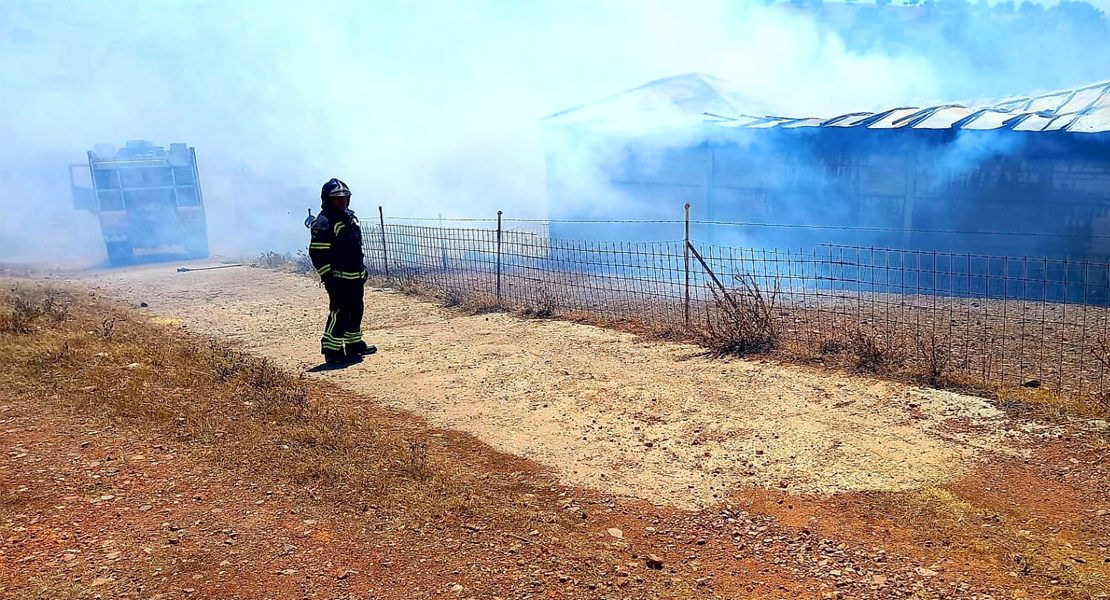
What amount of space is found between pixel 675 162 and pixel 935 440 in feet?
43.6

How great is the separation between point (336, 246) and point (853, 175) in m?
10.3

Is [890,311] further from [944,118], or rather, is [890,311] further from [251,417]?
[251,417]

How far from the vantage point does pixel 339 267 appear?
724 centimetres

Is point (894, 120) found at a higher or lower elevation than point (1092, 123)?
higher

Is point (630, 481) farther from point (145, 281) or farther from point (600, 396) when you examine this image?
point (145, 281)

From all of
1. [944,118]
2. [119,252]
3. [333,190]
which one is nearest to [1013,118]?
[944,118]

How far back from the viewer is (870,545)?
137 inches

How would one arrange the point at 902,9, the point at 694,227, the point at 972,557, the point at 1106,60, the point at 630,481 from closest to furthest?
the point at 972,557
the point at 630,481
the point at 694,227
the point at 1106,60
the point at 902,9

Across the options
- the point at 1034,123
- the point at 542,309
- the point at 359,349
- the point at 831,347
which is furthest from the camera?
the point at 1034,123

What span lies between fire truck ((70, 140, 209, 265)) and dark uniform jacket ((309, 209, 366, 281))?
44.8 feet

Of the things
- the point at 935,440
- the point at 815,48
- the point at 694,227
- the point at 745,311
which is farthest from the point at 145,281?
the point at 815,48

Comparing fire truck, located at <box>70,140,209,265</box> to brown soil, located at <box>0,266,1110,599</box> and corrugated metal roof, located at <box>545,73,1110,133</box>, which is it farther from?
brown soil, located at <box>0,266,1110,599</box>

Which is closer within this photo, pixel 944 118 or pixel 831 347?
pixel 831 347

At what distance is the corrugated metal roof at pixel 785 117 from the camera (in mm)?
12180
